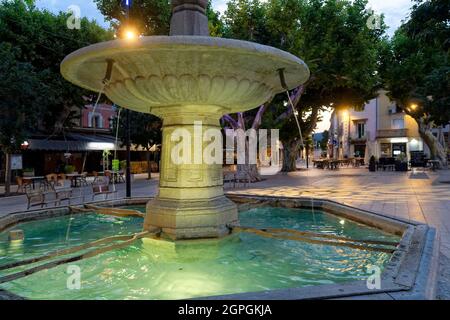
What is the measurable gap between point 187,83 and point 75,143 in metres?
23.4

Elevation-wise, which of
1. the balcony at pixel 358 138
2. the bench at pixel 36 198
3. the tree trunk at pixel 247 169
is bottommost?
the bench at pixel 36 198

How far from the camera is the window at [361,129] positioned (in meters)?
50.7

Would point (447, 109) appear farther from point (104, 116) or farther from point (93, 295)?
point (104, 116)

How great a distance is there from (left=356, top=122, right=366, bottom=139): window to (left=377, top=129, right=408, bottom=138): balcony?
9.08 ft

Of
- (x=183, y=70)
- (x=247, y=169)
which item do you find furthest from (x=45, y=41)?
(x=183, y=70)

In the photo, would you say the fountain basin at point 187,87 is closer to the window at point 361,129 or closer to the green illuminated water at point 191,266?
the green illuminated water at point 191,266

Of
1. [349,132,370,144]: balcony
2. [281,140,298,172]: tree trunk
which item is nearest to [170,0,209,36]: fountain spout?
[281,140,298,172]: tree trunk

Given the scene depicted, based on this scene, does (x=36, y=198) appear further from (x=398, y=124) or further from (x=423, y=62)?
(x=398, y=124)

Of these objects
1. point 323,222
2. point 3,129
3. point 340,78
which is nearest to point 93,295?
point 323,222

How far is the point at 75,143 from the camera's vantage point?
85.0 feet

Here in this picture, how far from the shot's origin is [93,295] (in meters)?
3.44

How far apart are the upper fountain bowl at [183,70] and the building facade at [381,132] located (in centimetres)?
4154

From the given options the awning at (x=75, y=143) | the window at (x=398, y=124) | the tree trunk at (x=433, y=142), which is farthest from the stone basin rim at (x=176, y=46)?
the window at (x=398, y=124)

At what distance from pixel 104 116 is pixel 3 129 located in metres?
22.4
